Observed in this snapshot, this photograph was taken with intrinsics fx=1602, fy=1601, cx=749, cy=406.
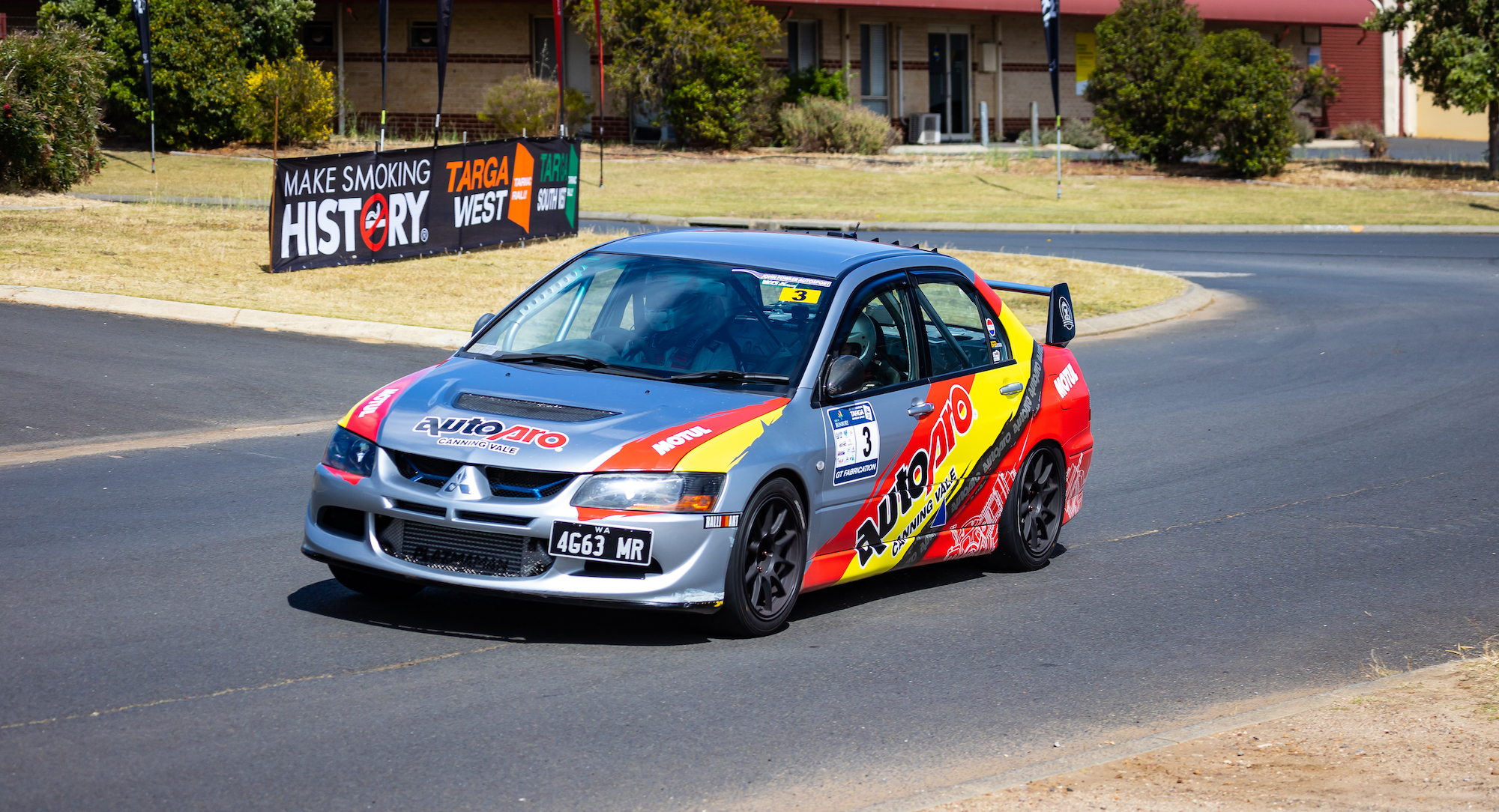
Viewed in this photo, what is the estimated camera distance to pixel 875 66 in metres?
46.9

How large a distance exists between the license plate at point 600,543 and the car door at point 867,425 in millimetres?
953

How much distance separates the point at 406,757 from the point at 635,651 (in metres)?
1.40

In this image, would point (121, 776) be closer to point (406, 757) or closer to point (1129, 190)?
point (406, 757)

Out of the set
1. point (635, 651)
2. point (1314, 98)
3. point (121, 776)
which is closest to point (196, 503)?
point (635, 651)

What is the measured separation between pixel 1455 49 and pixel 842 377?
35022mm

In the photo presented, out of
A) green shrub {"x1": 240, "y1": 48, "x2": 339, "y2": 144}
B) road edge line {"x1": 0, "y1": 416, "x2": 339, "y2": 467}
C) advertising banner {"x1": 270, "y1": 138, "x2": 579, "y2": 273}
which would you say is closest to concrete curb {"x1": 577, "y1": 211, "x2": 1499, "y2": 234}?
advertising banner {"x1": 270, "y1": 138, "x2": 579, "y2": 273}

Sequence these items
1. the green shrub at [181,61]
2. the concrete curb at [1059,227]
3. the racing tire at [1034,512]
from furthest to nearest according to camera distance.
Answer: the green shrub at [181,61], the concrete curb at [1059,227], the racing tire at [1034,512]

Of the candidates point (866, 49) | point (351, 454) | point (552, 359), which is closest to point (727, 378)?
point (552, 359)

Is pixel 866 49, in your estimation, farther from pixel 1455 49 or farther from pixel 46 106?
pixel 46 106

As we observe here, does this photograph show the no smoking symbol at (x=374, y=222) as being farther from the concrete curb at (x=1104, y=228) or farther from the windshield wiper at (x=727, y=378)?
the windshield wiper at (x=727, y=378)

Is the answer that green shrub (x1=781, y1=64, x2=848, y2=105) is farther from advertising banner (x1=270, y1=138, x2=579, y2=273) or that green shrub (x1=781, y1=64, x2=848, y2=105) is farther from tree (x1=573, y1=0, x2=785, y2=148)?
advertising banner (x1=270, y1=138, x2=579, y2=273)

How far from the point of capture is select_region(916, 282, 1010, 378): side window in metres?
7.57

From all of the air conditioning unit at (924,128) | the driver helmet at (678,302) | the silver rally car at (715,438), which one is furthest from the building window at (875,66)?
the driver helmet at (678,302)

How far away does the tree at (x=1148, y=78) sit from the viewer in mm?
38281
